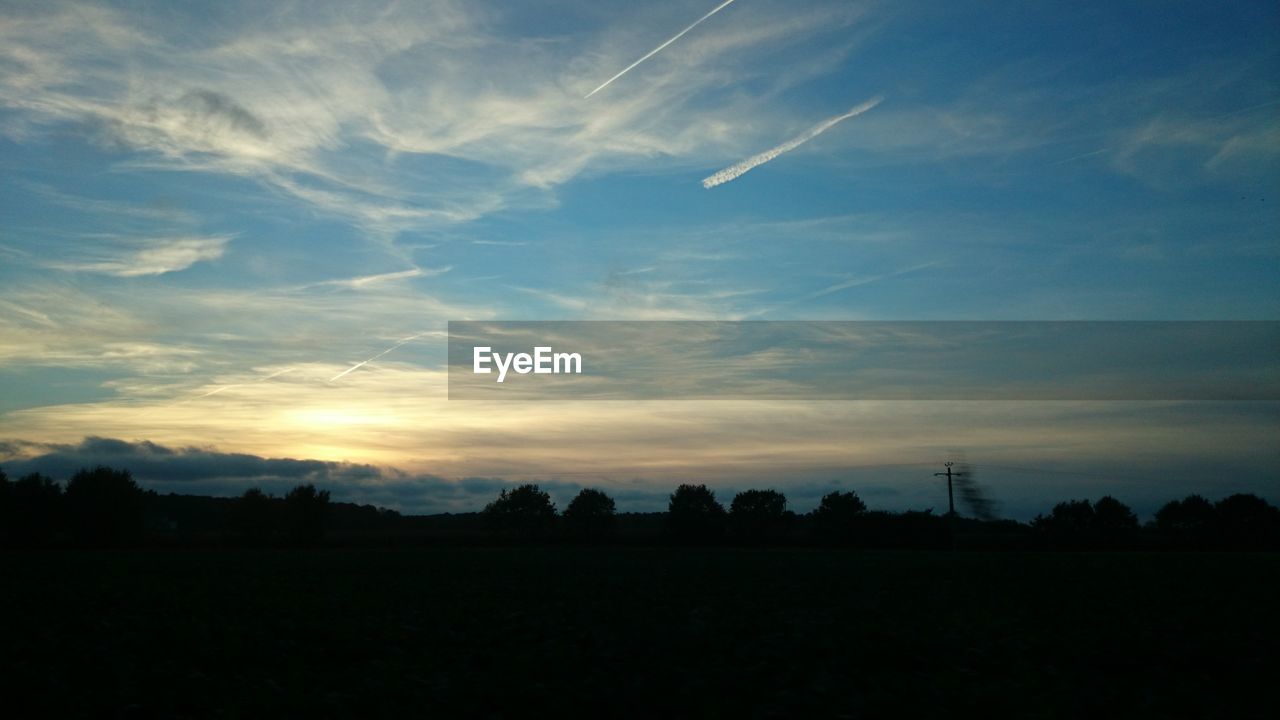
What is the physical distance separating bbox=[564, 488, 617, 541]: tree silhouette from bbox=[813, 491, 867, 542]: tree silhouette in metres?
44.5

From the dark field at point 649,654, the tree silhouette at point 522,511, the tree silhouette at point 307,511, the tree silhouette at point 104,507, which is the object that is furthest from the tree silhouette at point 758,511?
the dark field at point 649,654

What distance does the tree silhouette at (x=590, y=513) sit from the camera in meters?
180

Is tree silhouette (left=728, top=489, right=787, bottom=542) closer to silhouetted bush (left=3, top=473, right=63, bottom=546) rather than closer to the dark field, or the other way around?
silhouetted bush (left=3, top=473, right=63, bottom=546)

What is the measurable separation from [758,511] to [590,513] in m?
38.6

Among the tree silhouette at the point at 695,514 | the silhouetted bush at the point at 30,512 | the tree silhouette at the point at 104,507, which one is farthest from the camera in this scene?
the tree silhouette at the point at 695,514

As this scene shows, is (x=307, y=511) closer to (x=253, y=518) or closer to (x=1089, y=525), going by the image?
(x=253, y=518)

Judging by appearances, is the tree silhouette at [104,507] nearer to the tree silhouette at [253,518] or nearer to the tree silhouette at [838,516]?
the tree silhouette at [253,518]

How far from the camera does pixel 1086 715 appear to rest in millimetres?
10672

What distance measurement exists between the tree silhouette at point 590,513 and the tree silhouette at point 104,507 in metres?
80.0

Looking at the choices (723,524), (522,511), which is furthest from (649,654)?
(522,511)

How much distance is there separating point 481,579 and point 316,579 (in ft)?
25.9

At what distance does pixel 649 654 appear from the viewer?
50.1ft

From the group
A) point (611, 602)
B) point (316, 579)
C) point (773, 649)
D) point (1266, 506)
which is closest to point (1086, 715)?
point (773, 649)

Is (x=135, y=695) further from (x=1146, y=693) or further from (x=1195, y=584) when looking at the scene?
(x=1195, y=584)
